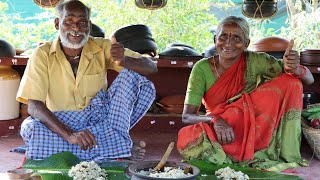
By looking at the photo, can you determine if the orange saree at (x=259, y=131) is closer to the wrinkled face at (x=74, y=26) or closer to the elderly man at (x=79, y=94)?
the elderly man at (x=79, y=94)

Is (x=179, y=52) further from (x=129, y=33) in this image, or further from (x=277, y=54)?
(x=277, y=54)

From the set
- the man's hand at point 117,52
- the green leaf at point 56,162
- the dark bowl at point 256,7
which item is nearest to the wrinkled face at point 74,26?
the man's hand at point 117,52

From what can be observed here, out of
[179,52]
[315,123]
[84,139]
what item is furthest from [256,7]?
[84,139]

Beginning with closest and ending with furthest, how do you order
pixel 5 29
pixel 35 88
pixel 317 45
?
pixel 35 88, pixel 317 45, pixel 5 29

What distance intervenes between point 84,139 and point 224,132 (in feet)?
3.25

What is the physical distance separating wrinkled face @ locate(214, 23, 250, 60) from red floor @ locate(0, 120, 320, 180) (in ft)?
3.27

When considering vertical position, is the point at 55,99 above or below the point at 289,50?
below

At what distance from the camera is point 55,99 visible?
3.85 meters

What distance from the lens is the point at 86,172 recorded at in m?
3.04

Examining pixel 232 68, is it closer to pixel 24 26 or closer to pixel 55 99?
pixel 55 99

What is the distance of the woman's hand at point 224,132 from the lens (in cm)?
363

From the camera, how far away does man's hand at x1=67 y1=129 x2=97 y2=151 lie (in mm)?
3438

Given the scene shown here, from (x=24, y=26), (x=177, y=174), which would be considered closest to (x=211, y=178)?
(x=177, y=174)

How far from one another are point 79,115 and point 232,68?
124 cm
